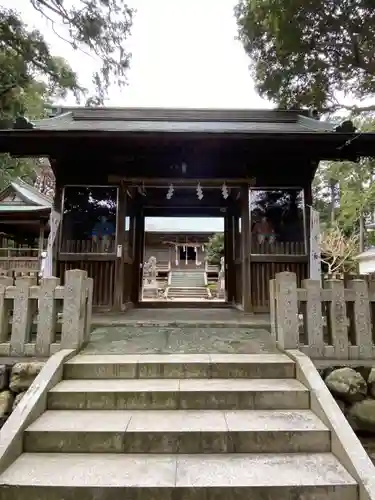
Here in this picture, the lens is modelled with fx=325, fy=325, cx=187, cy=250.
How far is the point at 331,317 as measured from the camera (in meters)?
3.43

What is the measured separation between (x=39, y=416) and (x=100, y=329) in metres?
1.77

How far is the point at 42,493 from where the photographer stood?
2021mm

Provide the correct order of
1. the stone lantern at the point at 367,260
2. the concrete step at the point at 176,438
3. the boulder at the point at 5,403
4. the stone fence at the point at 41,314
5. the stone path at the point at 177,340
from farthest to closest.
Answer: the stone lantern at the point at 367,260
the stone path at the point at 177,340
the stone fence at the point at 41,314
the boulder at the point at 5,403
the concrete step at the point at 176,438

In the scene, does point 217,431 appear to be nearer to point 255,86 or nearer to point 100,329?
point 100,329

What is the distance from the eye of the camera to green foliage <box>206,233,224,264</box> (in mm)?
20016

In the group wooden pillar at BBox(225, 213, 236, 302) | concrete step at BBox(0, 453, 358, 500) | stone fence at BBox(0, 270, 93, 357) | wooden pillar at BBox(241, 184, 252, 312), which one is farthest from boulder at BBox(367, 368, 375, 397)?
wooden pillar at BBox(225, 213, 236, 302)

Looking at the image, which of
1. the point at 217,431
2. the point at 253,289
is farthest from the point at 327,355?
the point at 253,289

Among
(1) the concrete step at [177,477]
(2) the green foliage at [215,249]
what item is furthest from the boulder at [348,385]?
(2) the green foliage at [215,249]

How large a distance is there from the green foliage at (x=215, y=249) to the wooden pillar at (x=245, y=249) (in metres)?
13.7

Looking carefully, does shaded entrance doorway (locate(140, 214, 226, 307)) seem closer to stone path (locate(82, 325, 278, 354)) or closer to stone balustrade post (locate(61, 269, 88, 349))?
stone path (locate(82, 325, 278, 354))

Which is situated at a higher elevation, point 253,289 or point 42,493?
point 253,289

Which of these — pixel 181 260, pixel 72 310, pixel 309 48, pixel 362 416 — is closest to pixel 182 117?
pixel 309 48

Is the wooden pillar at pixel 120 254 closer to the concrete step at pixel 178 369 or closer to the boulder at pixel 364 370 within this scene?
the concrete step at pixel 178 369

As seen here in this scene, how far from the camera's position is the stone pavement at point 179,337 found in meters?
3.60
